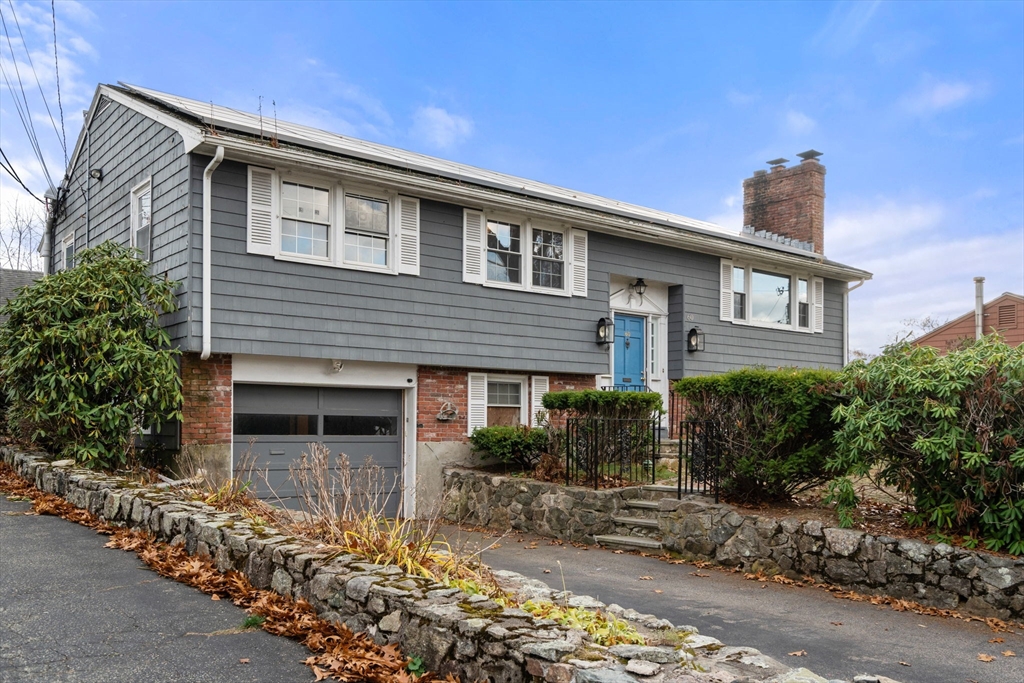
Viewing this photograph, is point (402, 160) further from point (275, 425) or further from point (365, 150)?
point (275, 425)

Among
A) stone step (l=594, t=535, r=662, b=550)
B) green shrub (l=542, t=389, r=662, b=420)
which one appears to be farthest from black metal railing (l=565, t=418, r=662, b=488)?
stone step (l=594, t=535, r=662, b=550)

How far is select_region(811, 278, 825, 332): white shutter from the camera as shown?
18516 millimetres

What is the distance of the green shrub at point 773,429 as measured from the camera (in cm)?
A: 887

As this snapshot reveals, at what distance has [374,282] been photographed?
12125 mm

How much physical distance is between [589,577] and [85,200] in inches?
499

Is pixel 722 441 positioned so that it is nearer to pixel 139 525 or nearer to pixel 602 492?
pixel 602 492

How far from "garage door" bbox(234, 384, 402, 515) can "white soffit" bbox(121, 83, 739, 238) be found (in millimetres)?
3718

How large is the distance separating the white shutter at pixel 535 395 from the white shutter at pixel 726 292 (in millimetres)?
4749

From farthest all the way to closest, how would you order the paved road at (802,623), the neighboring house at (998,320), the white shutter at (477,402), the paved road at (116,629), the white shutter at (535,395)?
the neighboring house at (998,320) < the white shutter at (535,395) < the white shutter at (477,402) < the paved road at (802,623) < the paved road at (116,629)

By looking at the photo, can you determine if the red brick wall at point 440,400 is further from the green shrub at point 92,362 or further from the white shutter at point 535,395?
the green shrub at point 92,362

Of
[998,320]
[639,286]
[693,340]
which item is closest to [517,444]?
[639,286]

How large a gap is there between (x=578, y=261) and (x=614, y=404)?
12.0ft

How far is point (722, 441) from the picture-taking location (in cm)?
954

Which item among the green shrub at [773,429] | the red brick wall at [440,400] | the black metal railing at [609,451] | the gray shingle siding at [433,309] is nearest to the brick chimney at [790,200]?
the gray shingle siding at [433,309]
